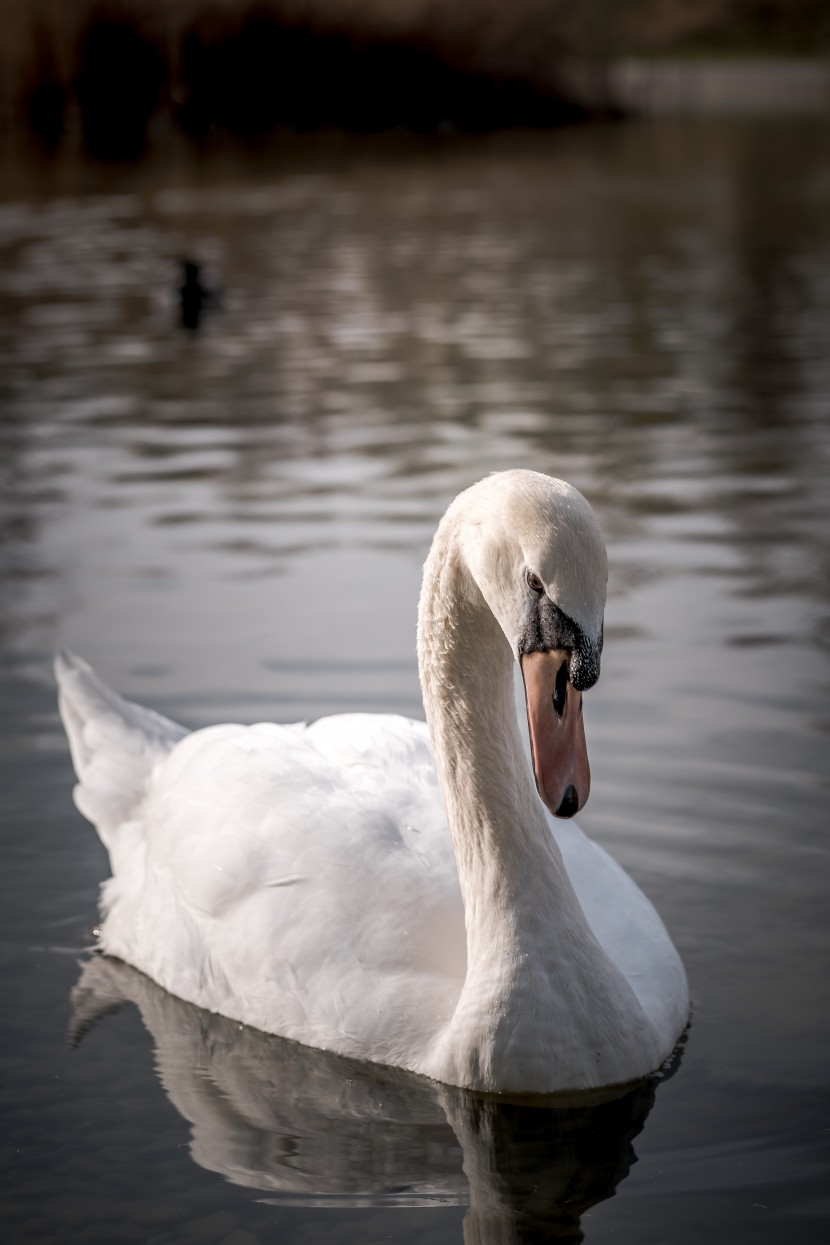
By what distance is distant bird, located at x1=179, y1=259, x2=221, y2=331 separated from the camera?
17.4 metres

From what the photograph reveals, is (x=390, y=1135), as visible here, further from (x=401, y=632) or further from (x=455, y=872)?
(x=401, y=632)

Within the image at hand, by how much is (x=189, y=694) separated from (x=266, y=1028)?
262 centimetres

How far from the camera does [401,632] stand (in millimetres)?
8078

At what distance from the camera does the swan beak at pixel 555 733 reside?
3.94 metres

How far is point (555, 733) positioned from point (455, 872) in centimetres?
94

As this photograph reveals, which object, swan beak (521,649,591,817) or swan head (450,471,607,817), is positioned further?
swan beak (521,649,591,817)

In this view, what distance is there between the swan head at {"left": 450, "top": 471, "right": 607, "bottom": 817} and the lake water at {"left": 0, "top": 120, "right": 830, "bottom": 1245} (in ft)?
3.28

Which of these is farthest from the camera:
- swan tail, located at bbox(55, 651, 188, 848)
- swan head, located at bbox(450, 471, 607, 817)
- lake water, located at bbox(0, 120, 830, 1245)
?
swan tail, located at bbox(55, 651, 188, 848)

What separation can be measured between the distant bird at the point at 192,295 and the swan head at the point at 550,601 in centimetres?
1377

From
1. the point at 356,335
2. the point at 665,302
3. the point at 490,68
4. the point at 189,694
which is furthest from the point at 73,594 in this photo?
the point at 490,68

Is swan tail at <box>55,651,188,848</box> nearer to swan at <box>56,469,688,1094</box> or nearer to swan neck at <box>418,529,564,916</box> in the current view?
swan at <box>56,469,688,1094</box>

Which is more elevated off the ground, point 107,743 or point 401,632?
point 107,743

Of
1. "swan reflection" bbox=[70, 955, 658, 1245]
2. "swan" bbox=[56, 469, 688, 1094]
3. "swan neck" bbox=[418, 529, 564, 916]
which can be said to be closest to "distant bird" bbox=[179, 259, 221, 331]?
"swan" bbox=[56, 469, 688, 1094]

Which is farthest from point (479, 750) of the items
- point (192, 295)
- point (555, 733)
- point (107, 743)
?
point (192, 295)
